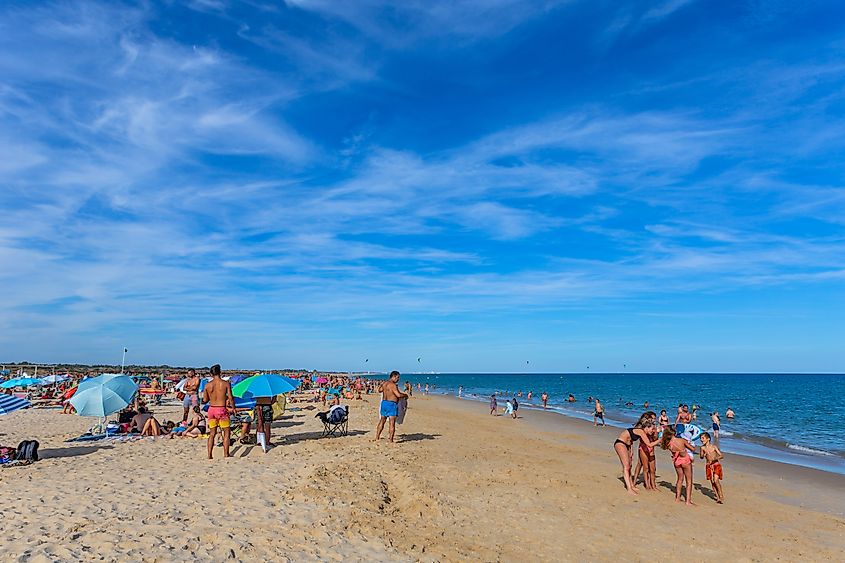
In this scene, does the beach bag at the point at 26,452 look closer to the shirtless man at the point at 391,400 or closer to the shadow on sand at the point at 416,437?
the shirtless man at the point at 391,400

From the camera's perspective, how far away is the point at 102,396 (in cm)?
1179

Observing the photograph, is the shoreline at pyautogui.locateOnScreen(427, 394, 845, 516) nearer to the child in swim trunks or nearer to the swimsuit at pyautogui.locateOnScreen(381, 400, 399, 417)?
the child in swim trunks

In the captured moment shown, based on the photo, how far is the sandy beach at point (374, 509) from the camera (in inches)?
226

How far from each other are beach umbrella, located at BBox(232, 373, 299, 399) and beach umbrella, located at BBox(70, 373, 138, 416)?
8.33ft

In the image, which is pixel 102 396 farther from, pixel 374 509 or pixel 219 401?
pixel 374 509

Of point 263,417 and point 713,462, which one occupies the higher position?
point 263,417

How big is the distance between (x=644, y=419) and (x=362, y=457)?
5448 millimetres

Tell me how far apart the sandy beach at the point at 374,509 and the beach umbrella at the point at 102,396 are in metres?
0.82

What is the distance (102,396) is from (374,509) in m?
7.58

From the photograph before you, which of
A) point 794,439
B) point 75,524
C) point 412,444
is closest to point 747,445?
point 794,439

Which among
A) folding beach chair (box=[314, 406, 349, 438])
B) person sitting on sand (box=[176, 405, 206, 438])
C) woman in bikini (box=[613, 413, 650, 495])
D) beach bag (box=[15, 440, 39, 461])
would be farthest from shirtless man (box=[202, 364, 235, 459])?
woman in bikini (box=[613, 413, 650, 495])

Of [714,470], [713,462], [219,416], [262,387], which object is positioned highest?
[262,387]

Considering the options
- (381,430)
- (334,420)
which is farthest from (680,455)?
(334,420)

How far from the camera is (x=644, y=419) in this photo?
371 inches
